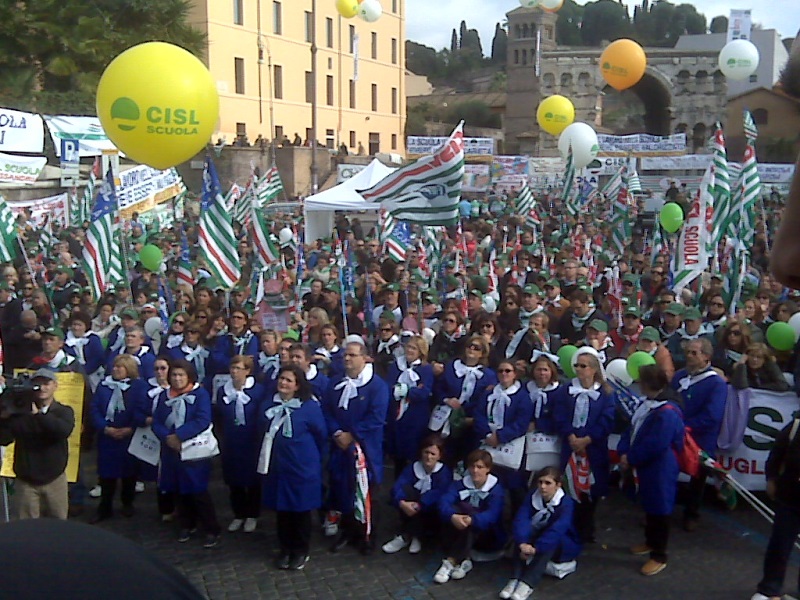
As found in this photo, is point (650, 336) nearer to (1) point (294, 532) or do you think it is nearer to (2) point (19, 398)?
(1) point (294, 532)

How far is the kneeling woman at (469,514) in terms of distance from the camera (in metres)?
6.10

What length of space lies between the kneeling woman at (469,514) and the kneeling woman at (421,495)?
0.66 ft

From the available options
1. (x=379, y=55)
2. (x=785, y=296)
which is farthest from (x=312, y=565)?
(x=379, y=55)

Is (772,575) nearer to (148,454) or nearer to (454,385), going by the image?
(454,385)

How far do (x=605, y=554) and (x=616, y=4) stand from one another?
104112 mm

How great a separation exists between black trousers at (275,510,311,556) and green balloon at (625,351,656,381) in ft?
9.28

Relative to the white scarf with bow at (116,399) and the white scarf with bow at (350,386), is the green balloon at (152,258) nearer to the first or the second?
the white scarf with bow at (116,399)

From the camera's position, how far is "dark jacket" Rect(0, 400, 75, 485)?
19.2 ft

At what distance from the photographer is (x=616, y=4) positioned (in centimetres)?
10062

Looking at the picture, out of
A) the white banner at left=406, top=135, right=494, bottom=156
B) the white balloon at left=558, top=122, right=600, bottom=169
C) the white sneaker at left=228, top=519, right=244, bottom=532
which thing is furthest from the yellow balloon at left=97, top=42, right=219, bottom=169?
the white banner at left=406, top=135, right=494, bottom=156

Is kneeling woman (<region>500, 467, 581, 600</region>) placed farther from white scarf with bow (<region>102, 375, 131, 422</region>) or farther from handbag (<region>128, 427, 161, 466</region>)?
white scarf with bow (<region>102, 375, 131, 422</region>)

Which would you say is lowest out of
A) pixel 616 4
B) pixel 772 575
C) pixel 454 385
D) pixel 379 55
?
pixel 772 575

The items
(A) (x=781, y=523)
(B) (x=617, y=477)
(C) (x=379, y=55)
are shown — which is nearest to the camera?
(A) (x=781, y=523)

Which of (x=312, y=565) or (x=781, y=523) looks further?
(x=312, y=565)
